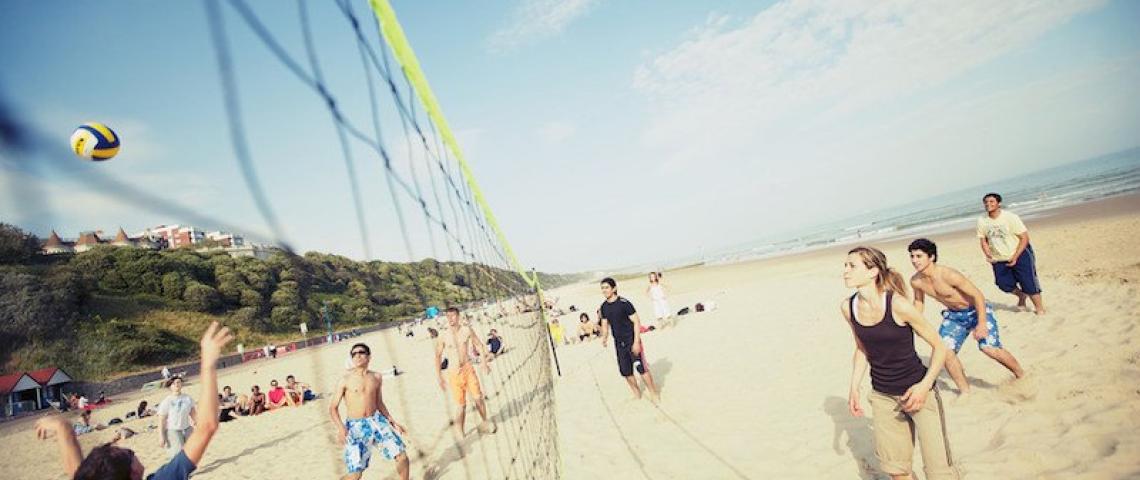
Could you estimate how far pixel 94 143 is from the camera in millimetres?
2676

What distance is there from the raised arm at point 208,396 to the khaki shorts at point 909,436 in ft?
10.3

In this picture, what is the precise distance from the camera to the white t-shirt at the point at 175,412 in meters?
6.79

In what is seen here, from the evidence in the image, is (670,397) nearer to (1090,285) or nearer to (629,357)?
(629,357)

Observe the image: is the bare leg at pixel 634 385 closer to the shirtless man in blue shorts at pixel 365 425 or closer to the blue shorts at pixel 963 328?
the shirtless man in blue shorts at pixel 365 425

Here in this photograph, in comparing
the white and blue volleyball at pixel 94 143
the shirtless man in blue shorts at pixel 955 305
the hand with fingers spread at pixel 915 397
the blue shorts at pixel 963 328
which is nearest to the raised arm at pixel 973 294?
the shirtless man in blue shorts at pixel 955 305

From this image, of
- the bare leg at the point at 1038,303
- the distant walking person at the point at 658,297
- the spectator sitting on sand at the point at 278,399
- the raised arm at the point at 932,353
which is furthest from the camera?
the spectator sitting on sand at the point at 278,399

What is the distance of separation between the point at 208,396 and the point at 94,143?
6.28ft

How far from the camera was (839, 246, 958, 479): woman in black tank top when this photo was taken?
250 centimetres

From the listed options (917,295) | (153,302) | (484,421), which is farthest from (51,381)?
(917,295)

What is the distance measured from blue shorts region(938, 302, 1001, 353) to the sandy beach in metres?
0.48

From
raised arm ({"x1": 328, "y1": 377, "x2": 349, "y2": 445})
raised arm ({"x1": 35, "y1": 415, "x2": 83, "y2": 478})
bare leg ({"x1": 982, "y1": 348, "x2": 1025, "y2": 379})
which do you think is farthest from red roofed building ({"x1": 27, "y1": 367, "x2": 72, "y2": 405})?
bare leg ({"x1": 982, "y1": 348, "x2": 1025, "y2": 379})

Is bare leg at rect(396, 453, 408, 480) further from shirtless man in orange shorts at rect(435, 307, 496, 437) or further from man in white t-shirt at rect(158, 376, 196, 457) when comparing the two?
man in white t-shirt at rect(158, 376, 196, 457)

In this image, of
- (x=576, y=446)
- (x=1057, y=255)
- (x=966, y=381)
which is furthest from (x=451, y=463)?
(x=1057, y=255)

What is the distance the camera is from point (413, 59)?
3.67 metres
